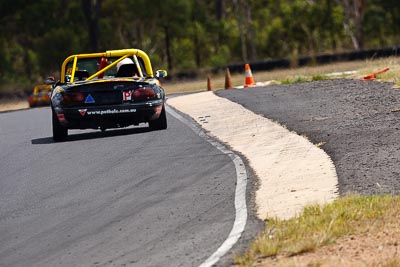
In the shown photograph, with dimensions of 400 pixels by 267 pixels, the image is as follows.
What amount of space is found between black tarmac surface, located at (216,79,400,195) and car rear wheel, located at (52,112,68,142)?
3.21 meters

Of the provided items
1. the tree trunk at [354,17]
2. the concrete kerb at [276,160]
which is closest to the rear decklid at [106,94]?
the concrete kerb at [276,160]

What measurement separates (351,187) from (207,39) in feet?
190

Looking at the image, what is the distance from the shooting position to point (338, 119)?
1692 cm

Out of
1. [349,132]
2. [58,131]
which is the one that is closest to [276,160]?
[349,132]

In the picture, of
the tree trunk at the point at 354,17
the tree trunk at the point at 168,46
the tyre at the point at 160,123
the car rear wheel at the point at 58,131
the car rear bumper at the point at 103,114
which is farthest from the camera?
the tree trunk at the point at 354,17

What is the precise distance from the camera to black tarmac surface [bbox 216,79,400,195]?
1073 cm

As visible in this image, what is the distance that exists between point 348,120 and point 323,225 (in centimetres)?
843

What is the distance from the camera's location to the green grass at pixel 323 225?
7.62m

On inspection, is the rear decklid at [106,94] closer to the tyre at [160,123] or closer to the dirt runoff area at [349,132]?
the tyre at [160,123]

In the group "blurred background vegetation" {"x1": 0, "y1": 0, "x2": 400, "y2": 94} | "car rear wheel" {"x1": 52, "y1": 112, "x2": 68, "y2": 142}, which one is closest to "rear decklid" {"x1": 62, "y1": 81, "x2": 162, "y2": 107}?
"car rear wheel" {"x1": 52, "y1": 112, "x2": 68, "y2": 142}

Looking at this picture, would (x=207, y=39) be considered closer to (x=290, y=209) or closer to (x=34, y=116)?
(x=34, y=116)

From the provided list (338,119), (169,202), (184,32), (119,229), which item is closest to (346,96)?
(338,119)

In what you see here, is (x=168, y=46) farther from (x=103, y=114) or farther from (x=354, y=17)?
(x=103, y=114)

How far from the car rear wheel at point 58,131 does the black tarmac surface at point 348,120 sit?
3215 mm
